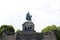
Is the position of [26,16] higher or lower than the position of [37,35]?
higher

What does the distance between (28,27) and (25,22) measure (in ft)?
4.02

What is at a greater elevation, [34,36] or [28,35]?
[28,35]

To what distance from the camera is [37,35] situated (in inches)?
2167

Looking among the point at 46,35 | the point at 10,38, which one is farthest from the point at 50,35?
the point at 10,38

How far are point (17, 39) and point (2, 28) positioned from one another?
46.5 ft

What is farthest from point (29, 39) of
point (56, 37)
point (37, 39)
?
point (56, 37)

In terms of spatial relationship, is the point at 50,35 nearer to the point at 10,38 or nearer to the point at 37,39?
the point at 37,39

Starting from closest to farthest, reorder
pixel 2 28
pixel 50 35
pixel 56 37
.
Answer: pixel 50 35, pixel 56 37, pixel 2 28

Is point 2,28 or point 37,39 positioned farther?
point 2,28

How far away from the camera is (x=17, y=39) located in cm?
5462

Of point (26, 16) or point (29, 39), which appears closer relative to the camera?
point (29, 39)

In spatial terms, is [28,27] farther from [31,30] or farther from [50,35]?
[50,35]

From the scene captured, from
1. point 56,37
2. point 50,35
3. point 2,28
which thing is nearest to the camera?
point 50,35

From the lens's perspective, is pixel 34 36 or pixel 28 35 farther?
pixel 34 36
